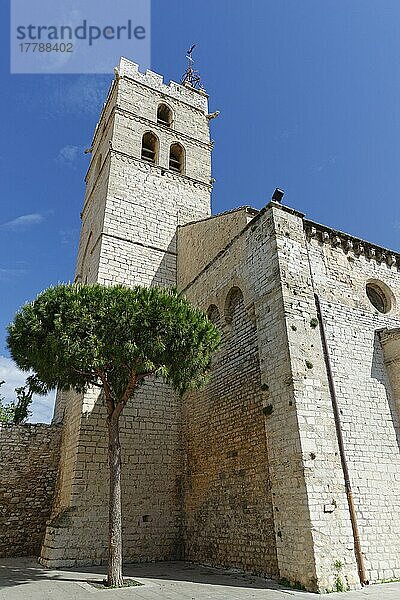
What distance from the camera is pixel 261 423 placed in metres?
9.57

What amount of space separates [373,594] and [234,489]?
3.80 metres

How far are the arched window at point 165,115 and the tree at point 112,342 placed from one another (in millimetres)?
13828

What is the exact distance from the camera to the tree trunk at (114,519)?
8.09 m

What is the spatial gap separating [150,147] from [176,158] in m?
1.35

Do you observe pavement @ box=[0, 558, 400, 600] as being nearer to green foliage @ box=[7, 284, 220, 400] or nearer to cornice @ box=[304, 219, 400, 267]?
green foliage @ box=[7, 284, 220, 400]

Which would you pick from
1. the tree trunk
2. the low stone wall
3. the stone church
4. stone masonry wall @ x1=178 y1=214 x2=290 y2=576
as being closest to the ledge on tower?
the stone church

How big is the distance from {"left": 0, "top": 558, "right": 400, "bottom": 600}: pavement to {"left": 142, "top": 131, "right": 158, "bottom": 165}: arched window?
15.4 m

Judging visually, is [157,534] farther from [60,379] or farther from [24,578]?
[60,379]

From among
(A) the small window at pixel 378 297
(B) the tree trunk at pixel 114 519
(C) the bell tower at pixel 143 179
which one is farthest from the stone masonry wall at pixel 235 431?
(C) the bell tower at pixel 143 179

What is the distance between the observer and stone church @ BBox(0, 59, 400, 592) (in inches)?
321

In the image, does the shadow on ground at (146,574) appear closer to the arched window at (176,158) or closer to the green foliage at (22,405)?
the green foliage at (22,405)

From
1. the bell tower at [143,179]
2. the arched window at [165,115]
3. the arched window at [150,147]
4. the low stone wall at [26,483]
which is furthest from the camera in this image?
the arched window at [165,115]

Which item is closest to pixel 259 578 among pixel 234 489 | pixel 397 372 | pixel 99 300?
pixel 234 489

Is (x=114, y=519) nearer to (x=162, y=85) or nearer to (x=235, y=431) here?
(x=235, y=431)
